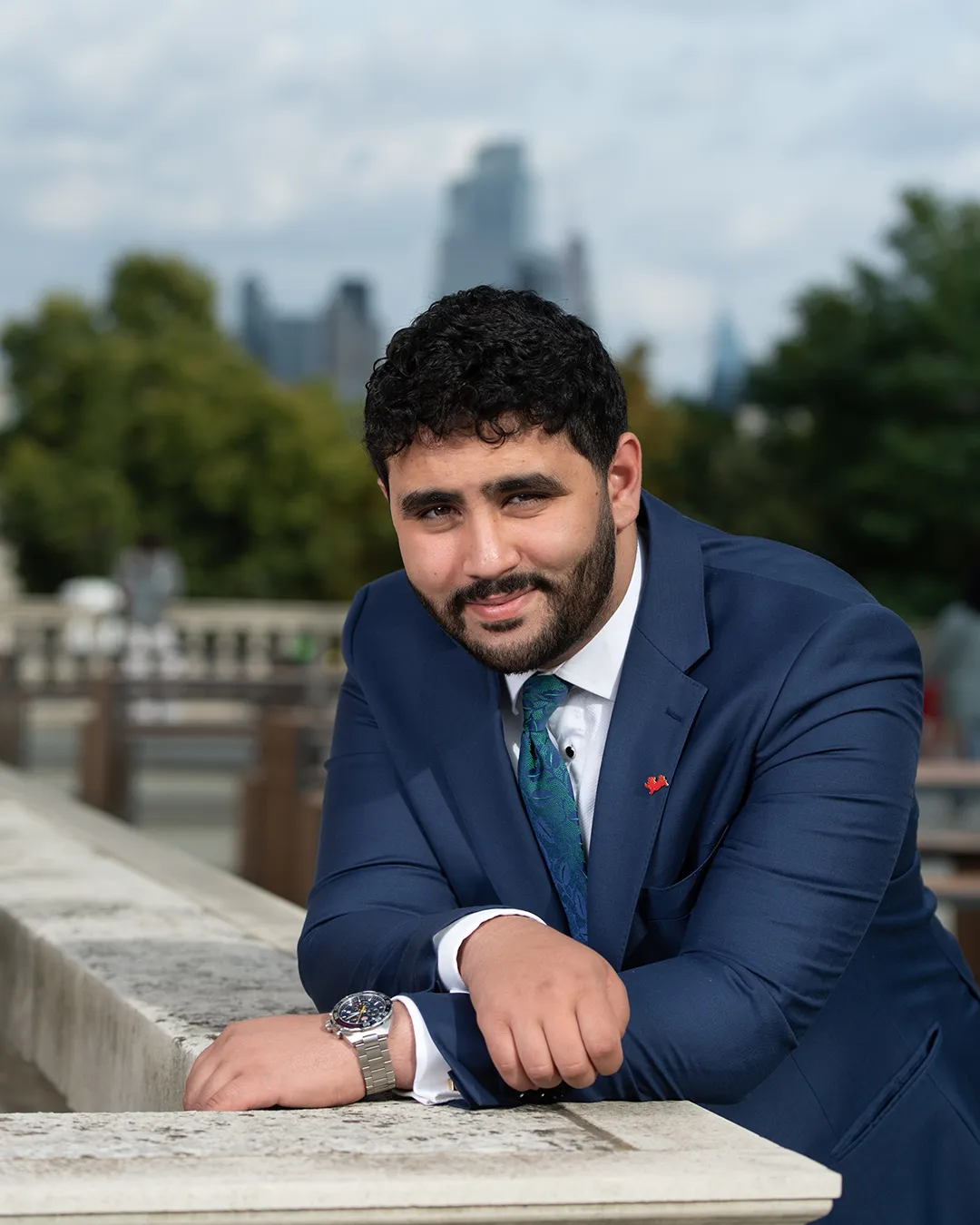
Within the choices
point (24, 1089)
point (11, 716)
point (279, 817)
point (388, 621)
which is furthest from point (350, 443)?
point (388, 621)

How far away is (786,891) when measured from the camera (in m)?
2.71

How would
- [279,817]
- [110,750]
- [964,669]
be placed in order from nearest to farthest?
1. [279,817]
2. [964,669]
3. [110,750]

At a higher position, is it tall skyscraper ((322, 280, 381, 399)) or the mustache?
tall skyscraper ((322, 280, 381, 399))

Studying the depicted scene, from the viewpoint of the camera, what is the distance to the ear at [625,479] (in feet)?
9.78

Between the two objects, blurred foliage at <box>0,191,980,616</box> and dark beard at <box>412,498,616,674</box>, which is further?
blurred foliage at <box>0,191,980,616</box>

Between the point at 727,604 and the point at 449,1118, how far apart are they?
91cm

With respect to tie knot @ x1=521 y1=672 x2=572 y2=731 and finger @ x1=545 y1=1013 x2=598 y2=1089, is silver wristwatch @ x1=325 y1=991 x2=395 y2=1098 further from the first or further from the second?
tie knot @ x1=521 y1=672 x2=572 y2=731

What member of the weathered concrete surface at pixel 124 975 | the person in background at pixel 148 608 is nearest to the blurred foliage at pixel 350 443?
the person in background at pixel 148 608

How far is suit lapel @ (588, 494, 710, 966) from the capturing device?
2.92 metres

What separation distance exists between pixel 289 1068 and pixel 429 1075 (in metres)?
0.19

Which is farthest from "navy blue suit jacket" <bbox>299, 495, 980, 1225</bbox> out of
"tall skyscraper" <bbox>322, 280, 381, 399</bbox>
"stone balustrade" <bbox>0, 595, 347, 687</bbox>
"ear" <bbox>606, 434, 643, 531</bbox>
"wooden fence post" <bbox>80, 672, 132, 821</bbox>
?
"tall skyscraper" <bbox>322, 280, 381, 399</bbox>

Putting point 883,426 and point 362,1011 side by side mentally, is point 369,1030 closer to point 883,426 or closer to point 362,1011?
point 362,1011

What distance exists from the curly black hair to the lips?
219 millimetres

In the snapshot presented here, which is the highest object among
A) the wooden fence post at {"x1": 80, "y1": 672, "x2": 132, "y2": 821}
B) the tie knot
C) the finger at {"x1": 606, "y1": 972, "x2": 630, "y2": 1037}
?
the tie knot
